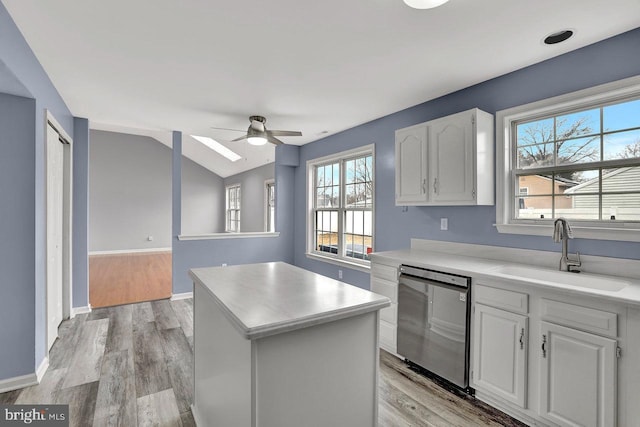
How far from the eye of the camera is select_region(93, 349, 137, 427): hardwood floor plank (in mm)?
2023

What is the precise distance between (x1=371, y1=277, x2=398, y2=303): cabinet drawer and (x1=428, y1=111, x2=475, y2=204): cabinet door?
0.88 metres

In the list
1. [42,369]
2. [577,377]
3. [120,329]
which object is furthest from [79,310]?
[577,377]

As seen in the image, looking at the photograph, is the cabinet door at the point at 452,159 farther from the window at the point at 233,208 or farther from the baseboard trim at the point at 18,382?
the window at the point at 233,208

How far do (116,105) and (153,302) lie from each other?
2712 mm

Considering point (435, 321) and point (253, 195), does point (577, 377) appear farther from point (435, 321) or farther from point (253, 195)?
point (253, 195)

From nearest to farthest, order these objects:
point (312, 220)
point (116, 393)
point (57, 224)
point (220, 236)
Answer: point (116, 393) < point (57, 224) < point (220, 236) < point (312, 220)

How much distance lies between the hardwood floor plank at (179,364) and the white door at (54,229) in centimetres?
103

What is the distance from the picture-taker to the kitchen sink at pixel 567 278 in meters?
1.97

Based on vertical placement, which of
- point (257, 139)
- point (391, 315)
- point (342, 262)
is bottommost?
point (391, 315)

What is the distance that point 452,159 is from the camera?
2.72 m

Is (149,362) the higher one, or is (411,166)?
(411,166)

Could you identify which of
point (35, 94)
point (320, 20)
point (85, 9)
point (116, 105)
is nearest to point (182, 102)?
point (116, 105)

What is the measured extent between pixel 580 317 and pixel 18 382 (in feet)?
12.5

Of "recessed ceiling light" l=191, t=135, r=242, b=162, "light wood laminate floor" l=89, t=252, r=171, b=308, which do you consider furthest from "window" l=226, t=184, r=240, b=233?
"light wood laminate floor" l=89, t=252, r=171, b=308
